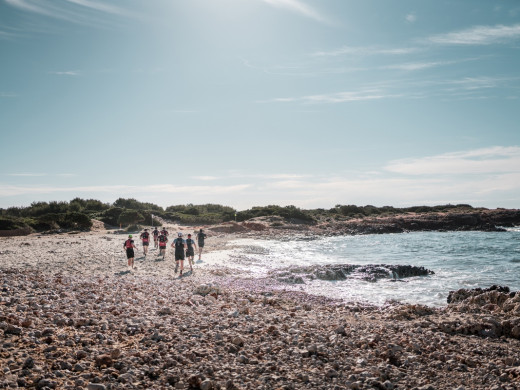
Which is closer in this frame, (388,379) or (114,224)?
(388,379)

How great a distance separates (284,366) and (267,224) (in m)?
61.2

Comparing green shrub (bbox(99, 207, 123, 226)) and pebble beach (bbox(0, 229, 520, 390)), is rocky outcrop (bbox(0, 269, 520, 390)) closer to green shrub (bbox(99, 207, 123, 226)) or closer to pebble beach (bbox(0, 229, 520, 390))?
pebble beach (bbox(0, 229, 520, 390))

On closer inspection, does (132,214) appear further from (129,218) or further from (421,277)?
(421,277)

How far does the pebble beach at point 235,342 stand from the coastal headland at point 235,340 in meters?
0.03

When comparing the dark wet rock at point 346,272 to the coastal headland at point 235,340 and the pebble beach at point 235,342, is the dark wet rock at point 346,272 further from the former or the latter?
the pebble beach at point 235,342

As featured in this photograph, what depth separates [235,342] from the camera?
8.49 meters

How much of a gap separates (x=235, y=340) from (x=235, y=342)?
45mm

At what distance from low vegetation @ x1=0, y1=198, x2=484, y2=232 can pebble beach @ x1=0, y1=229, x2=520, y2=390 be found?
35872 millimetres

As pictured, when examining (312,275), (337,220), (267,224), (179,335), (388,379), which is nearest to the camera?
→ (388,379)

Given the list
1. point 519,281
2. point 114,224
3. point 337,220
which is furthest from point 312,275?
point 337,220

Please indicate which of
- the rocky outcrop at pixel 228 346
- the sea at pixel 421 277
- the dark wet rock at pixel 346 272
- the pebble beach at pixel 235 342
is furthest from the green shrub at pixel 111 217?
the rocky outcrop at pixel 228 346

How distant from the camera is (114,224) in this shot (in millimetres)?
57125

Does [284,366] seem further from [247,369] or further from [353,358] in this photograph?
[353,358]

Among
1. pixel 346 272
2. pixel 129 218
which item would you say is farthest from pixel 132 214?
pixel 346 272
